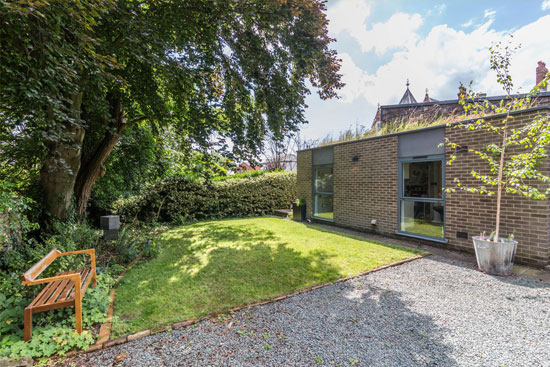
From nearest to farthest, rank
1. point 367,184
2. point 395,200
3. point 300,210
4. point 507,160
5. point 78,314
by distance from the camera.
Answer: point 78,314 → point 507,160 → point 395,200 → point 367,184 → point 300,210

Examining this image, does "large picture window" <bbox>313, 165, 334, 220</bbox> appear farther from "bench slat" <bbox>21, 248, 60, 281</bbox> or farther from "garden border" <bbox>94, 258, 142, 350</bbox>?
"bench slat" <bbox>21, 248, 60, 281</bbox>

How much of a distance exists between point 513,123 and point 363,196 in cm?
372

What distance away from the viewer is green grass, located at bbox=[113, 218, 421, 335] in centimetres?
310

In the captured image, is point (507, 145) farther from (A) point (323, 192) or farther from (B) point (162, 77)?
(B) point (162, 77)

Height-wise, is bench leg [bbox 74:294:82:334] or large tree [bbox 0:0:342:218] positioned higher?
large tree [bbox 0:0:342:218]

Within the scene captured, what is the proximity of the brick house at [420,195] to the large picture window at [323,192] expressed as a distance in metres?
0.04

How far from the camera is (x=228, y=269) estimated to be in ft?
14.4

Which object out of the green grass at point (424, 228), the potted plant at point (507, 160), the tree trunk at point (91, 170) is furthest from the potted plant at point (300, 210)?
the tree trunk at point (91, 170)

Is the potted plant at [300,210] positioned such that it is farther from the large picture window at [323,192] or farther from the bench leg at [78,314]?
the bench leg at [78,314]

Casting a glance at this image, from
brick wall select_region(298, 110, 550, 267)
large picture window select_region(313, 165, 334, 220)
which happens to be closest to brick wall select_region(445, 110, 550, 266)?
brick wall select_region(298, 110, 550, 267)

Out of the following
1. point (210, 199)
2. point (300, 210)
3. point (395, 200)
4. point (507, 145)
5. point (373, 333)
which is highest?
point (507, 145)

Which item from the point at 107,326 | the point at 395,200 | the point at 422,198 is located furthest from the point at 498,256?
the point at 107,326

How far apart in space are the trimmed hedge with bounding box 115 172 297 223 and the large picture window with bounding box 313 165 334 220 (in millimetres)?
2870

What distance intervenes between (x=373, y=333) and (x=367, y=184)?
17.5ft
